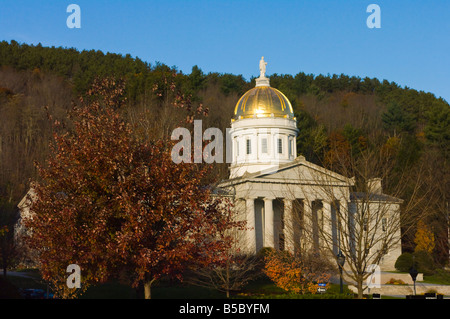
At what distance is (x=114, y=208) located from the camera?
1761 cm

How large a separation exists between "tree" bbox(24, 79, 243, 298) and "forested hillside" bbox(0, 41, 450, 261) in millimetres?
29198

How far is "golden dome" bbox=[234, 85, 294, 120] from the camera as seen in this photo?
183 feet

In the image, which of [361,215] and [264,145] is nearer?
[361,215]

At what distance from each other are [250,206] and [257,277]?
9.61 meters

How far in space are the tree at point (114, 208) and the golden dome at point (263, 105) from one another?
3728cm

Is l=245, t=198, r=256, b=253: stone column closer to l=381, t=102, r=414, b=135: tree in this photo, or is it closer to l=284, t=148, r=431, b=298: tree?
l=284, t=148, r=431, b=298: tree

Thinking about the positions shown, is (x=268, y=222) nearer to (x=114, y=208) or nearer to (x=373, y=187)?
(x=373, y=187)

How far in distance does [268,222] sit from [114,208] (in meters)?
33.3

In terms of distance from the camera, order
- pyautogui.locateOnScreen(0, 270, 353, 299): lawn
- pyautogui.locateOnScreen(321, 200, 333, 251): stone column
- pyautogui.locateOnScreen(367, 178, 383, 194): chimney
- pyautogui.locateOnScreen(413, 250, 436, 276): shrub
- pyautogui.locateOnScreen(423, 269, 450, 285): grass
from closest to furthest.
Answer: pyautogui.locateOnScreen(321, 200, 333, 251): stone column → pyautogui.locateOnScreen(367, 178, 383, 194): chimney → pyautogui.locateOnScreen(0, 270, 353, 299): lawn → pyautogui.locateOnScreen(423, 269, 450, 285): grass → pyautogui.locateOnScreen(413, 250, 436, 276): shrub

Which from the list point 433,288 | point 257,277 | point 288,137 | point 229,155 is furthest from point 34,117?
point 433,288

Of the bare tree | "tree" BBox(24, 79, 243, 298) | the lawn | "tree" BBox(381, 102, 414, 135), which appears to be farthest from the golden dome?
"tree" BBox(381, 102, 414, 135)

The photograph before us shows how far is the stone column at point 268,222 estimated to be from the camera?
1948 inches

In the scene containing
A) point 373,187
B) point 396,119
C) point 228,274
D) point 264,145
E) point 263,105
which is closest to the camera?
point 373,187

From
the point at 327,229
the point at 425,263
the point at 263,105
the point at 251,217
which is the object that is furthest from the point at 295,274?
the point at 263,105
